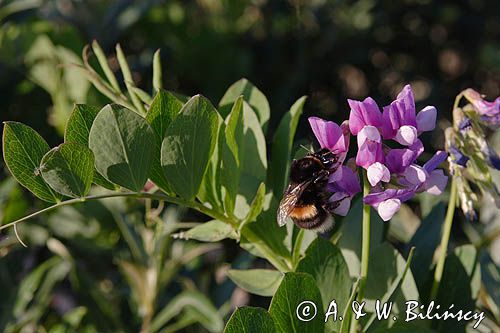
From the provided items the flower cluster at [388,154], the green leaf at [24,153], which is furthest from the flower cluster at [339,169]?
the green leaf at [24,153]

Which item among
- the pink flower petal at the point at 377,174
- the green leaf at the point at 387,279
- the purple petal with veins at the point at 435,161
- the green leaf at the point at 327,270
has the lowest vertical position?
the green leaf at the point at 387,279

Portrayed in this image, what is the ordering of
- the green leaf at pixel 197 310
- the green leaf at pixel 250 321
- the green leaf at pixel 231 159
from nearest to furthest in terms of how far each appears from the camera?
1. the green leaf at pixel 250 321
2. the green leaf at pixel 231 159
3. the green leaf at pixel 197 310

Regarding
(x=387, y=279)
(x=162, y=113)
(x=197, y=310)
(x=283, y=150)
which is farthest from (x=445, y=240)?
(x=197, y=310)

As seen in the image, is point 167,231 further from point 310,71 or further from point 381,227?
point 310,71

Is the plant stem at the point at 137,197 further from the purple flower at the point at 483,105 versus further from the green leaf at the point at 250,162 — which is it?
the purple flower at the point at 483,105

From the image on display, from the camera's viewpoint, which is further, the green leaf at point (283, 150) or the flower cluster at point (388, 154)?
the green leaf at point (283, 150)

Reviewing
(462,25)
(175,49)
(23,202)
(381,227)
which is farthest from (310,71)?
(381,227)

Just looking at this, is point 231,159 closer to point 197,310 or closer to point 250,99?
point 250,99
